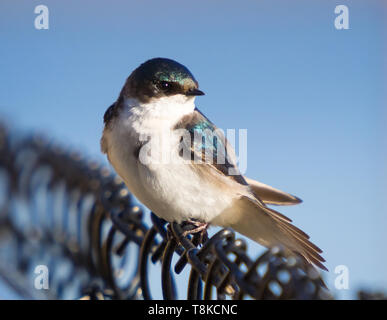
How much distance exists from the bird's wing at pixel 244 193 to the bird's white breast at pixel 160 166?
0.17 feet

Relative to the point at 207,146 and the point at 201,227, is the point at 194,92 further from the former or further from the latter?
the point at 201,227

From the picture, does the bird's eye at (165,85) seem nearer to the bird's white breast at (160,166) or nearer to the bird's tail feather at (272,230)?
the bird's white breast at (160,166)

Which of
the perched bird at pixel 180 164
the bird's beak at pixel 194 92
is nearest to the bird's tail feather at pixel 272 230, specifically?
the perched bird at pixel 180 164

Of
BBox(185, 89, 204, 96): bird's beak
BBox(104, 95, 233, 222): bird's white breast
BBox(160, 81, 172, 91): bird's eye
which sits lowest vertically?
BBox(104, 95, 233, 222): bird's white breast

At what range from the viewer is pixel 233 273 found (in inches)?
43.9

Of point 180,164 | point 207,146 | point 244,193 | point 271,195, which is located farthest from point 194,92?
point 271,195

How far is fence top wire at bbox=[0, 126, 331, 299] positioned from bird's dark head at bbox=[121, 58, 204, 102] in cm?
35

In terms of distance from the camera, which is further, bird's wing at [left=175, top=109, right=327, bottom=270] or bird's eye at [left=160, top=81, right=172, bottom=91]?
bird's eye at [left=160, top=81, right=172, bottom=91]

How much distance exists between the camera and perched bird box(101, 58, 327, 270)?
1939mm

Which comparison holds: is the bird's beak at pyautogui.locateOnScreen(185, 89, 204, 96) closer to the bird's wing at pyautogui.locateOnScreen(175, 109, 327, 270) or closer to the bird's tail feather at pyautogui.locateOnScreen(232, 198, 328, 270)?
the bird's wing at pyautogui.locateOnScreen(175, 109, 327, 270)

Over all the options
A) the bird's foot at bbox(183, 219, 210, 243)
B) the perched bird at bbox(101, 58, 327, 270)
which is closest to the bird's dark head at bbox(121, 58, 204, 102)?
the perched bird at bbox(101, 58, 327, 270)

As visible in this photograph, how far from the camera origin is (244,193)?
215cm

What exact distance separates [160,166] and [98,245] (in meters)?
0.34
